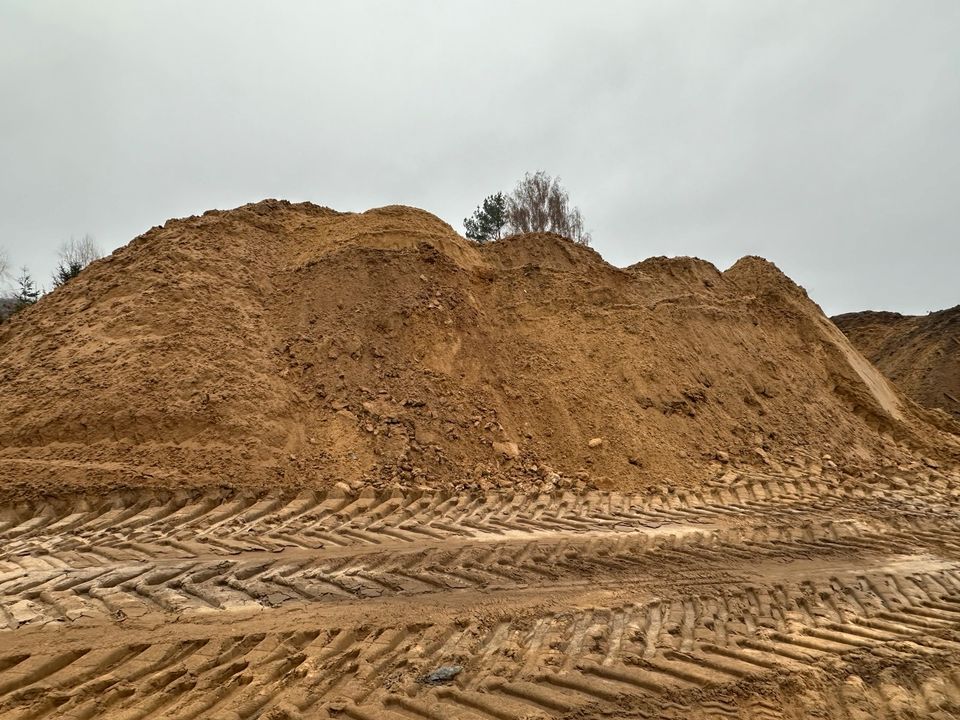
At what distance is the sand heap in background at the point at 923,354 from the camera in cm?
1700

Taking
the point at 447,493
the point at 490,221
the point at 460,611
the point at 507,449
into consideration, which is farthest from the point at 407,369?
the point at 490,221

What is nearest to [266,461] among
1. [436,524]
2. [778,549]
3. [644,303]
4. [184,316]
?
[436,524]

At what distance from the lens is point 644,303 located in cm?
1091

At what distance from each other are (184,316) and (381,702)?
6.38 m

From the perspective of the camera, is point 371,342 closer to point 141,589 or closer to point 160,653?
point 141,589

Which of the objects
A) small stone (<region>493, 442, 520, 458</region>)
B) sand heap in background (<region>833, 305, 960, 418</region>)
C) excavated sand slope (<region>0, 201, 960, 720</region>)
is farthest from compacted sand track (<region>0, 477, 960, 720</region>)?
sand heap in background (<region>833, 305, 960, 418</region>)

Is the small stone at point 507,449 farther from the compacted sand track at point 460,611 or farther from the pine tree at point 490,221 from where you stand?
the pine tree at point 490,221

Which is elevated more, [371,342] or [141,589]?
[371,342]

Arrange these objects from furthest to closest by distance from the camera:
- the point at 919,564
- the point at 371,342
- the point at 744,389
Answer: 1. the point at 744,389
2. the point at 371,342
3. the point at 919,564

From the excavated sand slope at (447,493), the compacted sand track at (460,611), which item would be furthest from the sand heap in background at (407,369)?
the compacted sand track at (460,611)

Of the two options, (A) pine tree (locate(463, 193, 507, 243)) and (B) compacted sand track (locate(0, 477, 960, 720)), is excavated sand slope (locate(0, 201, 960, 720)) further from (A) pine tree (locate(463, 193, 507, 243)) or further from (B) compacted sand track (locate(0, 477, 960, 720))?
(A) pine tree (locate(463, 193, 507, 243))

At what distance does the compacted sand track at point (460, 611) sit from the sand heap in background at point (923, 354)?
13.7 metres

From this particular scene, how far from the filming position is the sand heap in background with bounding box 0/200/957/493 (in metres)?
6.41

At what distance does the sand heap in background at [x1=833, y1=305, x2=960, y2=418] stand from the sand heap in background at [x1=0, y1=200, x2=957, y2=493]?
6.76 metres
